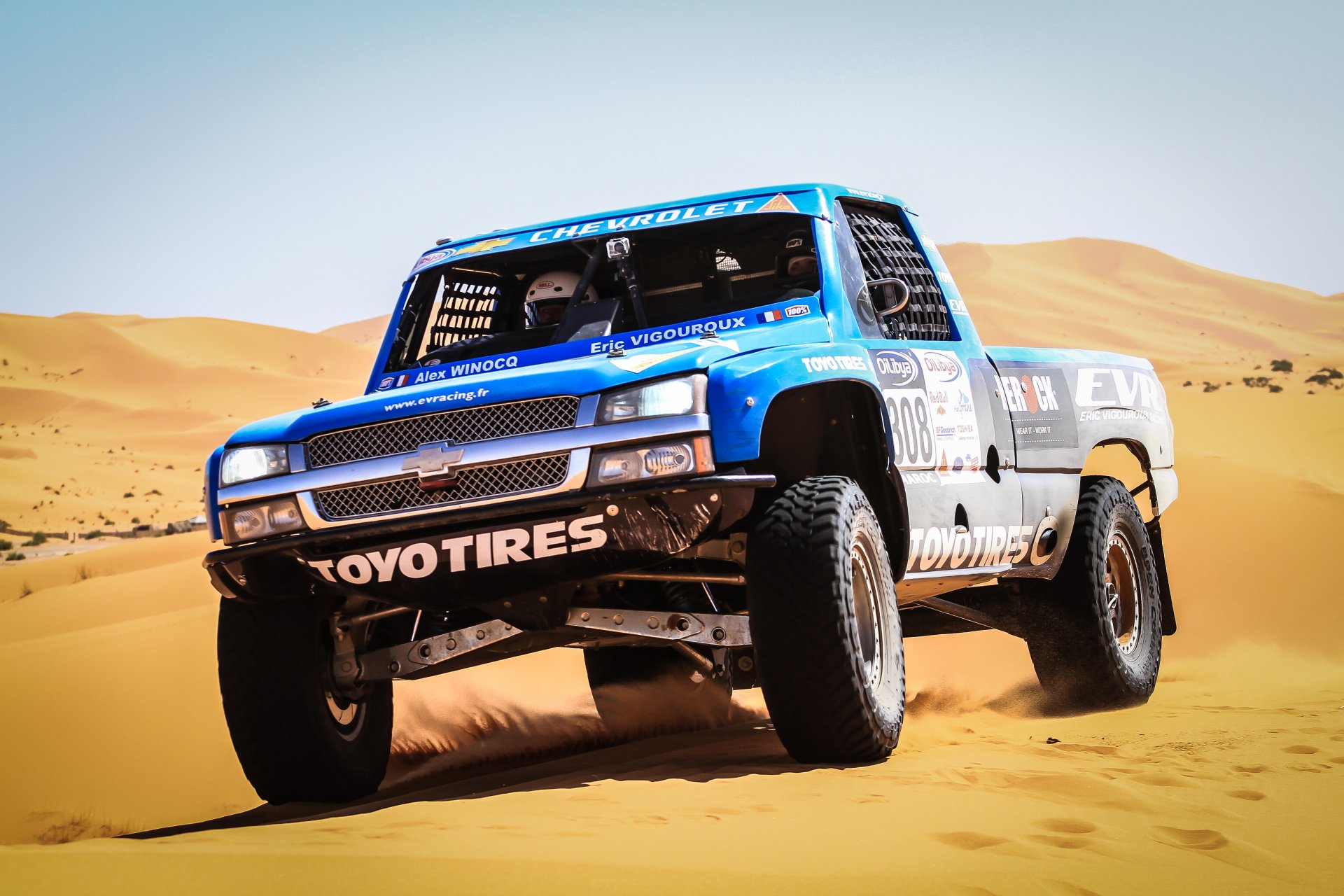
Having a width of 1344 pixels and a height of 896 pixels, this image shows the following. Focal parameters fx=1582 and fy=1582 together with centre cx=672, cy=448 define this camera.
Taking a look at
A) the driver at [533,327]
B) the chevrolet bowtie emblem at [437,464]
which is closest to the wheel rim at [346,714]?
the chevrolet bowtie emblem at [437,464]

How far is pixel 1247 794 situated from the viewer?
4.94 meters

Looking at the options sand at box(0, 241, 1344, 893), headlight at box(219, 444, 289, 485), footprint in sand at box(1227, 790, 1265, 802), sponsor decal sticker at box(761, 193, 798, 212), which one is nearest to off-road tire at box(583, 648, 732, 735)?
sand at box(0, 241, 1344, 893)

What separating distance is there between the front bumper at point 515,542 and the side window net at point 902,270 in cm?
209

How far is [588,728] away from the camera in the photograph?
823 cm

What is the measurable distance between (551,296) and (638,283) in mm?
453

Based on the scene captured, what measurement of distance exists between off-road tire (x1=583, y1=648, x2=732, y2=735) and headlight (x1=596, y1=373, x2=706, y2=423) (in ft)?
10.8

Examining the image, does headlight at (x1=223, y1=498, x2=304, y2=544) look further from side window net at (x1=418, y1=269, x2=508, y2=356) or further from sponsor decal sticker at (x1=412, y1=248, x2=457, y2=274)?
sponsor decal sticker at (x1=412, y1=248, x2=457, y2=274)

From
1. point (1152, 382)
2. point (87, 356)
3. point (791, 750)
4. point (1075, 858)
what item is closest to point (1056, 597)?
point (1152, 382)

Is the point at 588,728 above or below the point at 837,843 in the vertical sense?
below

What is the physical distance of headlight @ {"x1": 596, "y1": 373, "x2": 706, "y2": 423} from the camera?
525 cm

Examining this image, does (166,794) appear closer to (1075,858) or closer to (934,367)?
(934,367)

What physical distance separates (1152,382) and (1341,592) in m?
3.74

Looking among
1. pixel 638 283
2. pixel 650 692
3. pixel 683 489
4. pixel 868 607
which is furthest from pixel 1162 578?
pixel 683 489

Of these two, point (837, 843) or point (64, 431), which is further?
point (64, 431)
